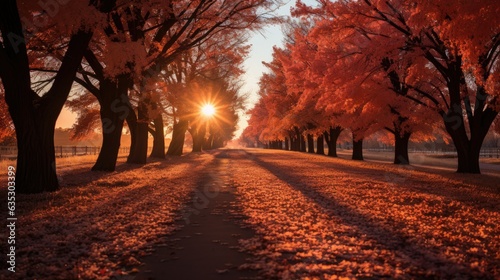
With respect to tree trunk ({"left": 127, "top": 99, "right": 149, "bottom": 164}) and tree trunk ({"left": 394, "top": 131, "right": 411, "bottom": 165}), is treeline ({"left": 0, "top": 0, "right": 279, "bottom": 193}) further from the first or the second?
tree trunk ({"left": 394, "top": 131, "right": 411, "bottom": 165})

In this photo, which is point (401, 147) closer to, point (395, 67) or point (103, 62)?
point (395, 67)

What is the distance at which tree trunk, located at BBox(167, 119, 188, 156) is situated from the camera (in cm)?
3519

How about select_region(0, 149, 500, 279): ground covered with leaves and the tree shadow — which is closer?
the tree shadow

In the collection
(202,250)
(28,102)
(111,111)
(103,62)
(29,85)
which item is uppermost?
(103,62)

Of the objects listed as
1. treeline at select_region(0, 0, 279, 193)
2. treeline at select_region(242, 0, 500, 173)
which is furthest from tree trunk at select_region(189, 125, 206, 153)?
treeline at select_region(242, 0, 500, 173)

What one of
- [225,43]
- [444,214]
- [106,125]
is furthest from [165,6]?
[444,214]

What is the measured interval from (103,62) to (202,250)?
14566mm

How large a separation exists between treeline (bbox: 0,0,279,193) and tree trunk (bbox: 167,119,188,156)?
2.78 ft

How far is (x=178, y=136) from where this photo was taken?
36.5m

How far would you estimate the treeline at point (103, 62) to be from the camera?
1016 centimetres

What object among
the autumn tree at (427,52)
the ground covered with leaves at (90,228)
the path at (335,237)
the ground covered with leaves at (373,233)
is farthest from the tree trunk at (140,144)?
the ground covered with leaves at (373,233)

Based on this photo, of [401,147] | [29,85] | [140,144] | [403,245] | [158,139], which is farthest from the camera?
[158,139]

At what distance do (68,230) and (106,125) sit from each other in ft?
35.6

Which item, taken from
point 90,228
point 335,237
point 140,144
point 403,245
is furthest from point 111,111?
point 403,245
